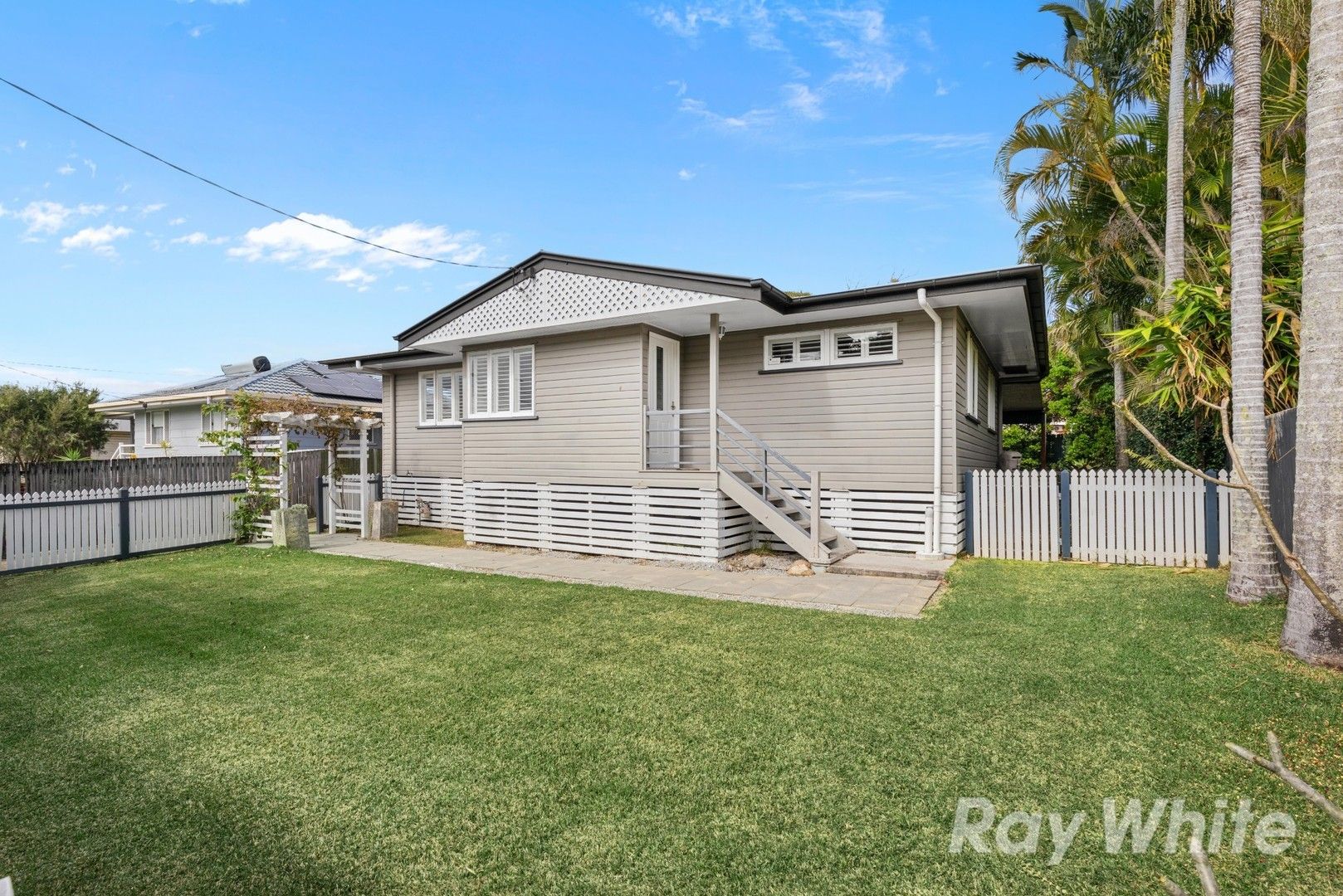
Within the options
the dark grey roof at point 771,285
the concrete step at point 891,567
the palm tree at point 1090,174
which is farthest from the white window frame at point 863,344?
the palm tree at point 1090,174

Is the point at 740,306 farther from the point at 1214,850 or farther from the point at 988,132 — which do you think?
the point at 988,132

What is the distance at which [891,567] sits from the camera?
831cm

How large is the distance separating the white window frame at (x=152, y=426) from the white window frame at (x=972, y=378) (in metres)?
22.2

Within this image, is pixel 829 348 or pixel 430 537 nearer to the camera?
pixel 829 348

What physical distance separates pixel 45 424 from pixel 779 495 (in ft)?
101

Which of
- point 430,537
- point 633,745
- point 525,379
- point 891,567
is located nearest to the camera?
point 633,745

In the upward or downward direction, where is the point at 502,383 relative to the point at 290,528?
upward

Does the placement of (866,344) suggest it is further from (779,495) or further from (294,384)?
(294,384)

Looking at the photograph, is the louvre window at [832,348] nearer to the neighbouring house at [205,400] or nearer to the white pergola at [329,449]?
the white pergola at [329,449]

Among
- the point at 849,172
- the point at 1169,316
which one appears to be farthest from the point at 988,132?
the point at 1169,316

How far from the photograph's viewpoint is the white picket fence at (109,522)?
908cm

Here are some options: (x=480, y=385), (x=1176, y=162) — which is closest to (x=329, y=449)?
(x=480, y=385)

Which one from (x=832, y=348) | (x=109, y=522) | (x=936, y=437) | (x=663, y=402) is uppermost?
(x=832, y=348)

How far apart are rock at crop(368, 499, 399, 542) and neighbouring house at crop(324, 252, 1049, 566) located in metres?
1.93
